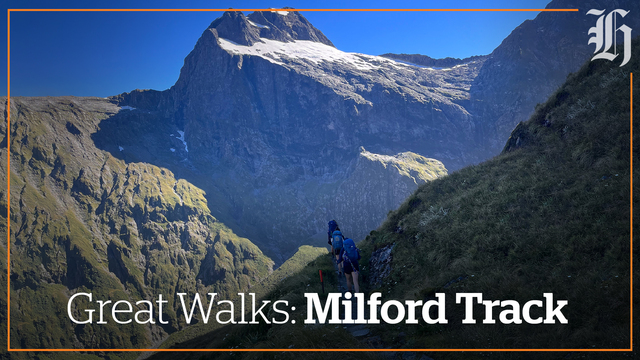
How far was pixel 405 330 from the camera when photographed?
30.5ft

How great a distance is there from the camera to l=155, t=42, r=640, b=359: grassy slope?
301 inches

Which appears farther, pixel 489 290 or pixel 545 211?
pixel 545 211

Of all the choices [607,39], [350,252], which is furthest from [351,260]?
[607,39]

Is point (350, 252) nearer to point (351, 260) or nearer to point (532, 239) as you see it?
point (351, 260)

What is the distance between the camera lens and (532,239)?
1112cm

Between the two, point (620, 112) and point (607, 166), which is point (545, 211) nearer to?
point (607, 166)

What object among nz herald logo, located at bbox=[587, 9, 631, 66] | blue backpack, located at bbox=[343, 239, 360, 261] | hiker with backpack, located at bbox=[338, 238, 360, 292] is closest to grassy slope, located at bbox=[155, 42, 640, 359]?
nz herald logo, located at bbox=[587, 9, 631, 66]

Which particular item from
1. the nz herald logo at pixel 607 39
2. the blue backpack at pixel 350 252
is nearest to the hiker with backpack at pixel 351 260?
the blue backpack at pixel 350 252

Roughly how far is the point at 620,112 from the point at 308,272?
61.5 feet

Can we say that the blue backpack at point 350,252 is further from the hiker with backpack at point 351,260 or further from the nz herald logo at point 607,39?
the nz herald logo at point 607,39

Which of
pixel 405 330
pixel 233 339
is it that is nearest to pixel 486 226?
pixel 405 330

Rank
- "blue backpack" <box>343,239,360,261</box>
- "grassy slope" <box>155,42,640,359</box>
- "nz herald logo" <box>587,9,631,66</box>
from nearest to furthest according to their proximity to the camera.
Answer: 1. "grassy slope" <box>155,42,640,359</box>
2. "blue backpack" <box>343,239,360,261</box>
3. "nz herald logo" <box>587,9,631,66</box>

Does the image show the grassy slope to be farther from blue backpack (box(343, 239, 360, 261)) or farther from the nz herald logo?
blue backpack (box(343, 239, 360, 261))

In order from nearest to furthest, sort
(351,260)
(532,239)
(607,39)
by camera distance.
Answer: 1. (532,239)
2. (351,260)
3. (607,39)
